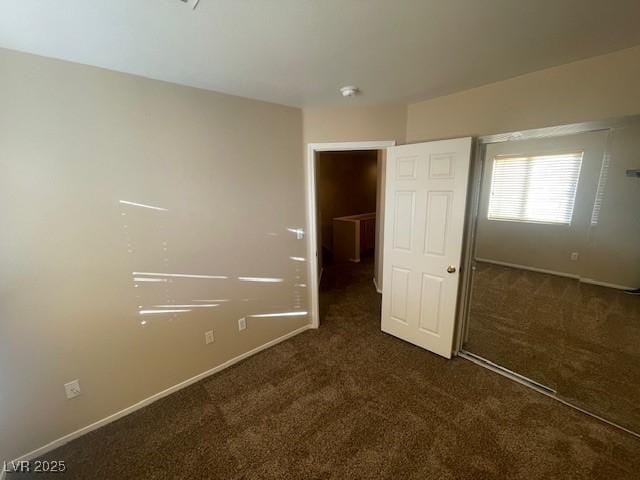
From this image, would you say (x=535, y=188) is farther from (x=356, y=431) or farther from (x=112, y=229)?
(x=112, y=229)

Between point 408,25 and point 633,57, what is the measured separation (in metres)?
1.43

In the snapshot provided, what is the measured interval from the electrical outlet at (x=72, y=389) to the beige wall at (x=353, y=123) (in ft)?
8.60

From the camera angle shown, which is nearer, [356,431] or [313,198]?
[356,431]

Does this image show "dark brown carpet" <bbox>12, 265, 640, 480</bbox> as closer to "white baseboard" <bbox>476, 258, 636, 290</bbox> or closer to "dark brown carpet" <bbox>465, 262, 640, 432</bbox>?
"dark brown carpet" <bbox>465, 262, 640, 432</bbox>

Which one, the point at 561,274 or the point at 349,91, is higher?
the point at 349,91

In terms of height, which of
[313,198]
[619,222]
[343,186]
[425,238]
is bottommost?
[425,238]

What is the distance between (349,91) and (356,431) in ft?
8.17

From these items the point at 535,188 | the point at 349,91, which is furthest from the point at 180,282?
the point at 535,188

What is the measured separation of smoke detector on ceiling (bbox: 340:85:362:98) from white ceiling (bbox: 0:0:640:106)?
0.13m

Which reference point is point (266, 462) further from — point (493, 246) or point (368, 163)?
point (368, 163)

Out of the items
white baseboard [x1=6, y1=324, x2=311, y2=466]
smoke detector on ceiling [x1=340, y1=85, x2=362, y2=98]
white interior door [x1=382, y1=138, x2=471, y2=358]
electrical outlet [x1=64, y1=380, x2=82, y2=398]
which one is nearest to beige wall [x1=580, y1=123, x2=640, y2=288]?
white interior door [x1=382, y1=138, x2=471, y2=358]

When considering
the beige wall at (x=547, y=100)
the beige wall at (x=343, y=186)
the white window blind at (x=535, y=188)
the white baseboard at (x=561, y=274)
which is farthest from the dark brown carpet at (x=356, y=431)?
the beige wall at (x=343, y=186)

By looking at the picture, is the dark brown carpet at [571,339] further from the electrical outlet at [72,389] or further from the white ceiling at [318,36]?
the electrical outlet at [72,389]

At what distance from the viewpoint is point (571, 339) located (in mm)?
2275
